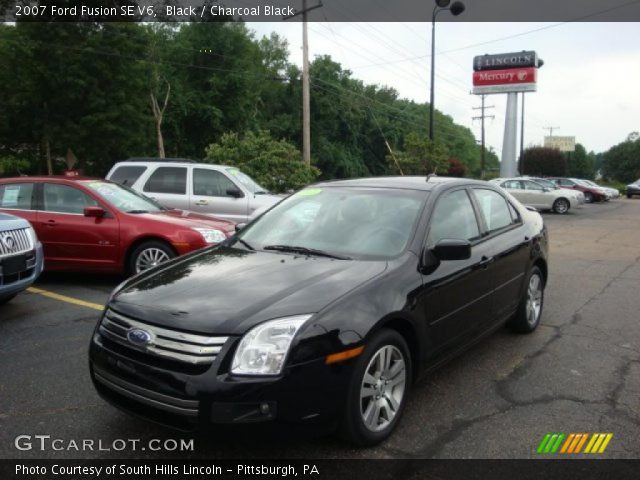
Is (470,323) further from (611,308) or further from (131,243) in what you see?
(131,243)

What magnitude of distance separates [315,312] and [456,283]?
1.38 meters

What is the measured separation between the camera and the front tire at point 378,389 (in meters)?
2.92

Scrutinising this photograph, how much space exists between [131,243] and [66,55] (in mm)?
24763

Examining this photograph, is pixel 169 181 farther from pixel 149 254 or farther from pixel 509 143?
pixel 509 143

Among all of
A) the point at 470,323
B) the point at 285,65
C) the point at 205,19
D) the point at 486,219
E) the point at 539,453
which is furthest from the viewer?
the point at 285,65

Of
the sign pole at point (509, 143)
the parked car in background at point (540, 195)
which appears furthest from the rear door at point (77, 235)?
the sign pole at point (509, 143)

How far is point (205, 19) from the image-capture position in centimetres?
3806

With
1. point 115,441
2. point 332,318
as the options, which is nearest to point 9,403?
point 115,441

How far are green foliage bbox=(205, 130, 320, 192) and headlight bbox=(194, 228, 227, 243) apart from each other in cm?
882

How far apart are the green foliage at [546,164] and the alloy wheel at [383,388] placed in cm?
6598

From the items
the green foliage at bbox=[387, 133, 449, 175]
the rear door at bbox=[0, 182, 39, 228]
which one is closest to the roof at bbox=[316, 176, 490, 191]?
the rear door at bbox=[0, 182, 39, 228]

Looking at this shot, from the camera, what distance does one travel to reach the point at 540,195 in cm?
2456

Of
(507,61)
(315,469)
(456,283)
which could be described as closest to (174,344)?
(315,469)

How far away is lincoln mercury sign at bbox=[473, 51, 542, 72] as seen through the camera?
47.1 m
